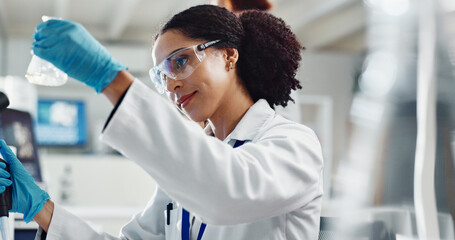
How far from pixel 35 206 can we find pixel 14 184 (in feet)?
0.24

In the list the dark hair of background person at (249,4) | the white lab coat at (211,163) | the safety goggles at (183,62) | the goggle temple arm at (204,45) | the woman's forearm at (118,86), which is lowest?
the white lab coat at (211,163)

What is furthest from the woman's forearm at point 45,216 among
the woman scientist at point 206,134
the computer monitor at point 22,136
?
the computer monitor at point 22,136

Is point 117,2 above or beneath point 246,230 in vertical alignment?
above

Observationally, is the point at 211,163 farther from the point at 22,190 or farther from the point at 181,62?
the point at 22,190

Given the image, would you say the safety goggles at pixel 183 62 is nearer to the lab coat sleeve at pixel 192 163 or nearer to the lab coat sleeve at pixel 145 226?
the lab coat sleeve at pixel 192 163

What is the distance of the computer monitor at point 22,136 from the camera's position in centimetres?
224

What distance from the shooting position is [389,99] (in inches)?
38.7

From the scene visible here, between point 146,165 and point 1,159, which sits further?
point 1,159

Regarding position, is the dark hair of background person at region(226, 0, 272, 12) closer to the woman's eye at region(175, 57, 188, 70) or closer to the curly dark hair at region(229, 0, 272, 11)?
the curly dark hair at region(229, 0, 272, 11)

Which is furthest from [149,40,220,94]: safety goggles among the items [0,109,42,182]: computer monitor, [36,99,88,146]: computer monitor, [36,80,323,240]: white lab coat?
[36,99,88,146]: computer monitor

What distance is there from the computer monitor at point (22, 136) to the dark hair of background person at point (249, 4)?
111 centimetres

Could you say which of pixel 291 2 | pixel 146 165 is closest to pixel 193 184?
pixel 146 165

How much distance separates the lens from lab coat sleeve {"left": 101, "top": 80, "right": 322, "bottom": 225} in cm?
88

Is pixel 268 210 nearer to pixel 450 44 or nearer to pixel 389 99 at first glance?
pixel 389 99
